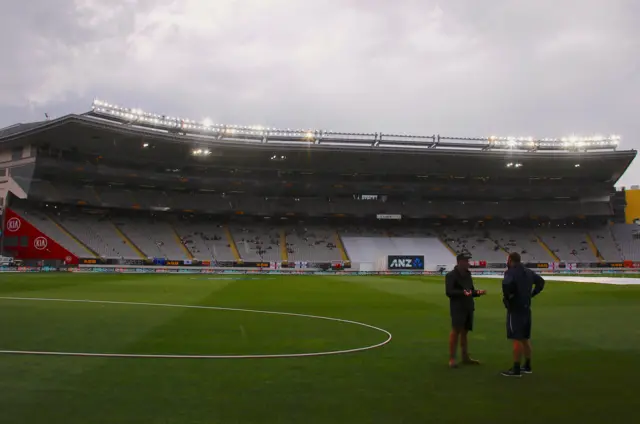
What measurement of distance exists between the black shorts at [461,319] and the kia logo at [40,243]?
57890mm

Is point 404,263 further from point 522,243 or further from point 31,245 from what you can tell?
point 31,245

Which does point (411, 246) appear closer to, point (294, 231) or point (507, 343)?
point (294, 231)

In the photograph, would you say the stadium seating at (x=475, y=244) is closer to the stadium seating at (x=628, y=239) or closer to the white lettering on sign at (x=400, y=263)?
the white lettering on sign at (x=400, y=263)

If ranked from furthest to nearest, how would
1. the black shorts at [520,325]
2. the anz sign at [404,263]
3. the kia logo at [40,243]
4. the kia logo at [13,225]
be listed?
the anz sign at [404,263] < the kia logo at [13,225] < the kia logo at [40,243] < the black shorts at [520,325]

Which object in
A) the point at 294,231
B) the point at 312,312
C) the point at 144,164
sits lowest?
the point at 312,312

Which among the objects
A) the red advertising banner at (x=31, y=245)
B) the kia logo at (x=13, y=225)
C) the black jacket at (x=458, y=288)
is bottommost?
the black jacket at (x=458, y=288)

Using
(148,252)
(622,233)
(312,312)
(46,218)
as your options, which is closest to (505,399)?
(312,312)

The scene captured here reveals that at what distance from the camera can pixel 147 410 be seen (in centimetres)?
556

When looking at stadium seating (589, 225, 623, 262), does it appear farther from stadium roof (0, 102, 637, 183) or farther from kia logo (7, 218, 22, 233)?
kia logo (7, 218, 22, 233)

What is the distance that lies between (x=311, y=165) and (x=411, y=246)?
1946 centimetres

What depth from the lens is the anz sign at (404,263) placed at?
191 ft

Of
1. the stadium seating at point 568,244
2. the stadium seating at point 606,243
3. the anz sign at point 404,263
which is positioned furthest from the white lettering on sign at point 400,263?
the stadium seating at point 606,243

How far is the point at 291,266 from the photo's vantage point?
60.9 meters

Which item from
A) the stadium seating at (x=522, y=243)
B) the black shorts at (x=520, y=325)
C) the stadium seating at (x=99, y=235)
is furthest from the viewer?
the stadium seating at (x=522, y=243)
